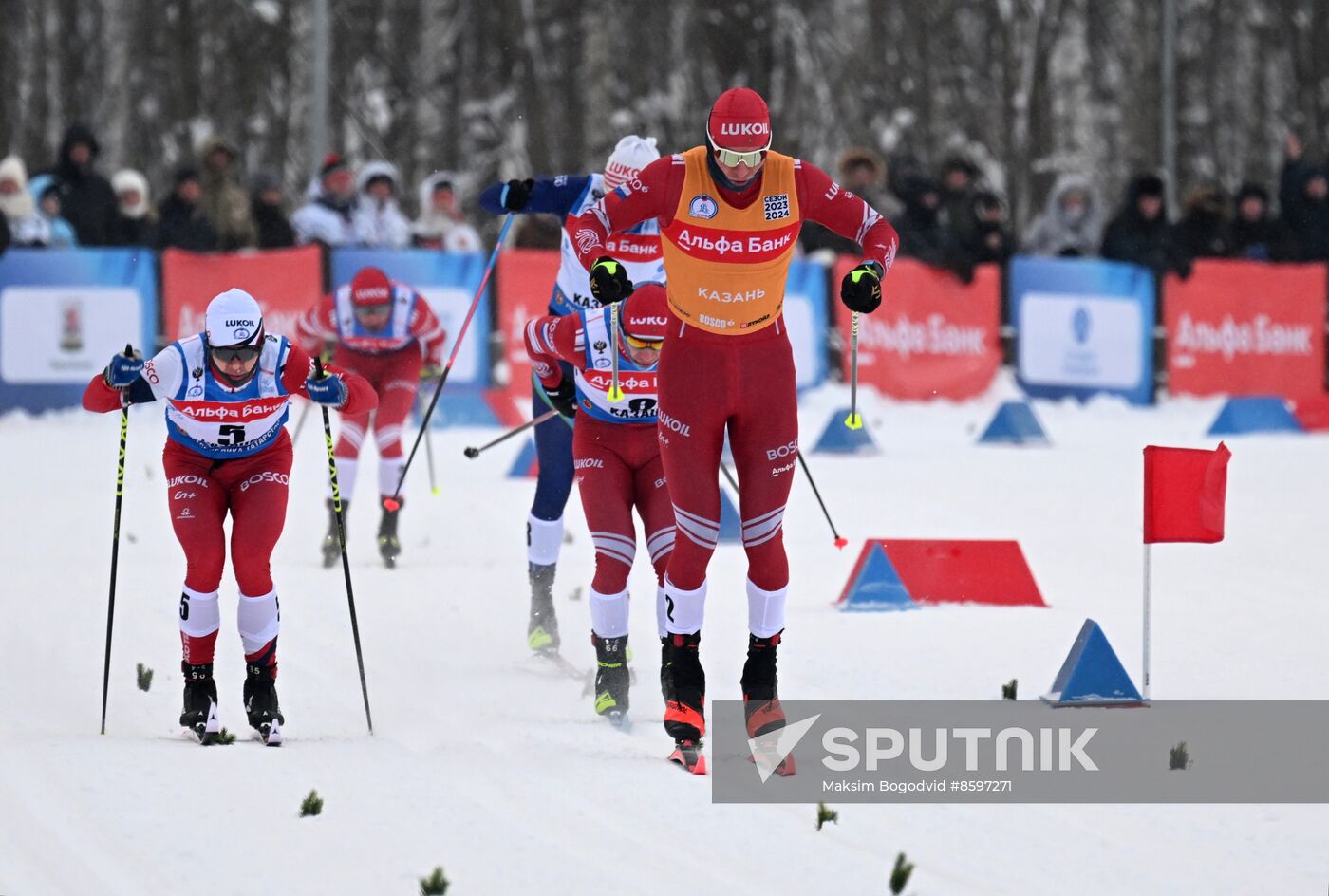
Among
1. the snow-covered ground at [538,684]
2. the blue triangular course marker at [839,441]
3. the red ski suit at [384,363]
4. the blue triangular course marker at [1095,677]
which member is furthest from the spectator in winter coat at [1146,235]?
the blue triangular course marker at [1095,677]

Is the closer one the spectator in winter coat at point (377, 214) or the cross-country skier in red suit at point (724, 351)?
the cross-country skier in red suit at point (724, 351)

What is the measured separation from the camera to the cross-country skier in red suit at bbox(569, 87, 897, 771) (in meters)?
7.09

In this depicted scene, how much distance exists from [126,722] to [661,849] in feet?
8.89

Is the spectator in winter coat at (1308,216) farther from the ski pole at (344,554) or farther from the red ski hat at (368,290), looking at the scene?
the ski pole at (344,554)

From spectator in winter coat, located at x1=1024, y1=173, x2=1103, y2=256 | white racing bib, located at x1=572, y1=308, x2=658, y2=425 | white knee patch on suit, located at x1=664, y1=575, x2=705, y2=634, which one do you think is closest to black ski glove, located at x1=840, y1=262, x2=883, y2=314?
white knee patch on suit, located at x1=664, y1=575, x2=705, y2=634

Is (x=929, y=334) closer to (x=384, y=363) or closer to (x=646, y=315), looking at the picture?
(x=384, y=363)

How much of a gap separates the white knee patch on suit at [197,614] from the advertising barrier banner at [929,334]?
36.2 feet

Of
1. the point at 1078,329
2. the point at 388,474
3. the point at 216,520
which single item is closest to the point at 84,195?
the point at 388,474

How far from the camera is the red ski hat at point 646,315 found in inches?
320

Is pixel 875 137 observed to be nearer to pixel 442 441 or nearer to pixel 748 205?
pixel 442 441

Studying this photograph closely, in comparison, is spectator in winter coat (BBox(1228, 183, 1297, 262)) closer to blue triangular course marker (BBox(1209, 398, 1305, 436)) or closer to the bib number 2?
blue triangular course marker (BBox(1209, 398, 1305, 436))

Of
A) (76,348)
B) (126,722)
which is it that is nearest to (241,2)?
(76,348)

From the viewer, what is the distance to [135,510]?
13164 millimetres

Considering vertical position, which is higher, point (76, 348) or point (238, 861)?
point (76, 348)
